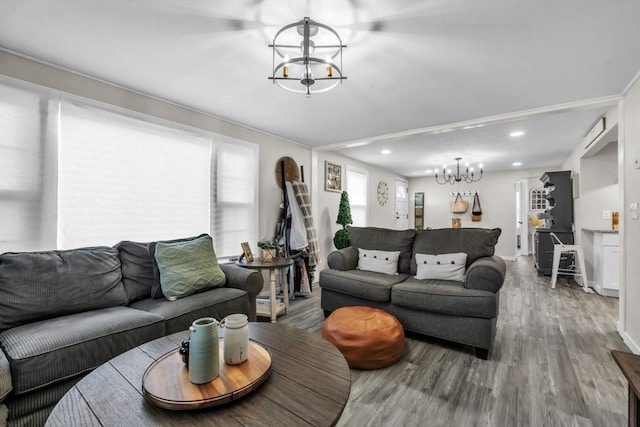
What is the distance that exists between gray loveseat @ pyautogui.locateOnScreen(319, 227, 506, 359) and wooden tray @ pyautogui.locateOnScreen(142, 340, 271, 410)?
1.68 m

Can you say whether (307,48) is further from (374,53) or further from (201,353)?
(201,353)

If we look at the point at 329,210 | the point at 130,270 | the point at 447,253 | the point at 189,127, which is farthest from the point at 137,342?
the point at 329,210

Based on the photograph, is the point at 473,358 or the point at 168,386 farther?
Answer: the point at 473,358

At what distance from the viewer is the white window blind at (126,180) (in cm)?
235

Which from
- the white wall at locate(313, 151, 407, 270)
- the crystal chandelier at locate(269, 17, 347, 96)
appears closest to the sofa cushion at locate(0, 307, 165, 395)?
the crystal chandelier at locate(269, 17, 347, 96)

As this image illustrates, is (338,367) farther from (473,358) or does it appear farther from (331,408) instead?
(473,358)

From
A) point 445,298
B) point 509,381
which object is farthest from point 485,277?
point 509,381

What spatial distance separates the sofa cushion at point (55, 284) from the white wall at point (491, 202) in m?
7.86

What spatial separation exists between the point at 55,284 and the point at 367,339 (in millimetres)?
2105

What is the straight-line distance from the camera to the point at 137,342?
1771 mm

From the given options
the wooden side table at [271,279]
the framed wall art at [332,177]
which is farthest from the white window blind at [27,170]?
the framed wall art at [332,177]

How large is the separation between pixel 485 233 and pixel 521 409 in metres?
1.60

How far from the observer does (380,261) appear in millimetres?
3164

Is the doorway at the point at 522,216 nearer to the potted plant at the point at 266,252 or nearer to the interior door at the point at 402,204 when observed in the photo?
the interior door at the point at 402,204
